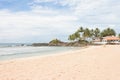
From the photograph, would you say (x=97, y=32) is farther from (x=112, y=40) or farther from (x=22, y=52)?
(x=22, y=52)

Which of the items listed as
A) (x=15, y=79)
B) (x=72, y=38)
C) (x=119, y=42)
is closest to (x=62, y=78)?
(x=15, y=79)

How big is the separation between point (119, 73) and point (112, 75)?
1.73 ft

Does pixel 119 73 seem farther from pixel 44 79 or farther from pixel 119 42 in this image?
pixel 119 42

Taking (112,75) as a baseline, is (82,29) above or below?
above

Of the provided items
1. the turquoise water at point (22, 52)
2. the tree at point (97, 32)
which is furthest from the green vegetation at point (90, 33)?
the turquoise water at point (22, 52)

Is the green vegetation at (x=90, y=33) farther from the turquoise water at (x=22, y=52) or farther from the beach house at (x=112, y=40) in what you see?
the turquoise water at (x=22, y=52)

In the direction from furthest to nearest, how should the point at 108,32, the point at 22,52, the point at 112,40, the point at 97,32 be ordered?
the point at 108,32
the point at 97,32
the point at 112,40
the point at 22,52

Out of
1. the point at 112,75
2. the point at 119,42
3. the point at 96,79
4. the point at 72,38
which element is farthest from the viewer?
the point at 72,38

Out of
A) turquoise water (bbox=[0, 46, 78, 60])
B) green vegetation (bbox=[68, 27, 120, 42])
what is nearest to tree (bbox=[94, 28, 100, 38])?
green vegetation (bbox=[68, 27, 120, 42])

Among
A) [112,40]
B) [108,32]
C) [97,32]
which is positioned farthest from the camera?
[108,32]

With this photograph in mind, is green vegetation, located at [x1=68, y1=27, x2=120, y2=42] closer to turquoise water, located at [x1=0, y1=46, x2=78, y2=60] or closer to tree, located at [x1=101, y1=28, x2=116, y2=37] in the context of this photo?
tree, located at [x1=101, y1=28, x2=116, y2=37]

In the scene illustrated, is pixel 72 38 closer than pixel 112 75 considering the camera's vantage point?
No

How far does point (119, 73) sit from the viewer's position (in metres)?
8.97

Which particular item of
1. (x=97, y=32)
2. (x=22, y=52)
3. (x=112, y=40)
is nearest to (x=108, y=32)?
(x=97, y=32)
